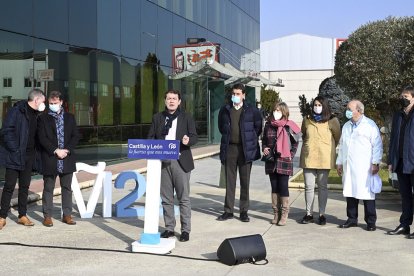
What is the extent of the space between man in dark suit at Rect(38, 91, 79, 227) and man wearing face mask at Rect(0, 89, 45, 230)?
0.46 ft

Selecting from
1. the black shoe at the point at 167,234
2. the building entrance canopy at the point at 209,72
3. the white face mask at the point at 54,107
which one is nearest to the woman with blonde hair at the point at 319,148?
the black shoe at the point at 167,234

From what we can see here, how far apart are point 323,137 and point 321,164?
39 cm

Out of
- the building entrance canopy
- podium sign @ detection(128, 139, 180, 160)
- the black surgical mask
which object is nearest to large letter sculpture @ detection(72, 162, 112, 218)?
podium sign @ detection(128, 139, 180, 160)

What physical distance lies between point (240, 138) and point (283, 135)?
2.01ft

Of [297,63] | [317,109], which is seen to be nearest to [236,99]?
[317,109]

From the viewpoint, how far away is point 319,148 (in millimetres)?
7613

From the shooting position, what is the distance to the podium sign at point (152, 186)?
597cm

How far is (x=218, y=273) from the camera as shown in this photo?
5.31 meters

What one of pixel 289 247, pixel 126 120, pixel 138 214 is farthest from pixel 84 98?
pixel 289 247

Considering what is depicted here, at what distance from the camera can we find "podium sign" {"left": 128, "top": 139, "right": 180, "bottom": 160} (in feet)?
19.5

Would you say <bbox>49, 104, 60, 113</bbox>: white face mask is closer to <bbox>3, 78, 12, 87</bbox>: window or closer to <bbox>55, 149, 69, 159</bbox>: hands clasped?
<bbox>55, 149, 69, 159</bbox>: hands clasped

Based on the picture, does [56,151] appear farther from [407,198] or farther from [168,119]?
[407,198]

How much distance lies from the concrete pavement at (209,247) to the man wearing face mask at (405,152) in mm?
359

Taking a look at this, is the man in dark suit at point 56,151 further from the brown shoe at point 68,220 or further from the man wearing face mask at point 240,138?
the man wearing face mask at point 240,138
